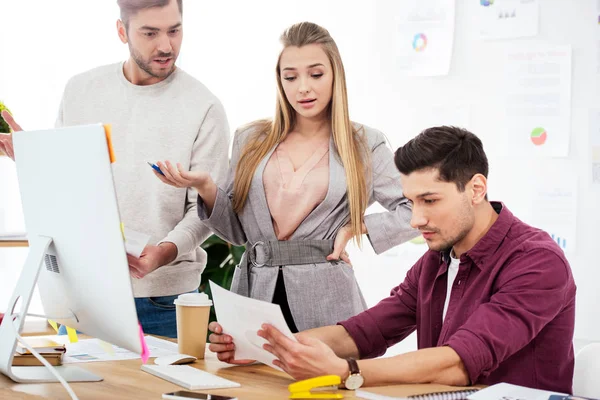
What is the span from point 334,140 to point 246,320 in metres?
0.73

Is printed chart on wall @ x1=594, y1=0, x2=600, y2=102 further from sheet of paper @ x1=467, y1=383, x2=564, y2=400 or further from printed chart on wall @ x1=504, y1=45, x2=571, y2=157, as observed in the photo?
sheet of paper @ x1=467, y1=383, x2=564, y2=400

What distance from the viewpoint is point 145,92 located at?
7.51 feet

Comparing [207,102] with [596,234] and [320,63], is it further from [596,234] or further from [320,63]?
[596,234]

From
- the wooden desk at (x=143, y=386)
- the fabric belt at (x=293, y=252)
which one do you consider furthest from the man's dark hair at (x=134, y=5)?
the wooden desk at (x=143, y=386)

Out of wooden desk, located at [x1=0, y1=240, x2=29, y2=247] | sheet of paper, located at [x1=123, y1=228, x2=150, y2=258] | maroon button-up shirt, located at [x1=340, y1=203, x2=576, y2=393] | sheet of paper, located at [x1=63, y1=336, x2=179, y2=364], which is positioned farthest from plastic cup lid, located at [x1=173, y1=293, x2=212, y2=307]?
wooden desk, located at [x1=0, y1=240, x2=29, y2=247]

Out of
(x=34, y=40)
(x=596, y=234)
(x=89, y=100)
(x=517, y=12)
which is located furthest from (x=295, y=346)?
(x=34, y=40)

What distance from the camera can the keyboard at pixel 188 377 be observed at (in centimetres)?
151

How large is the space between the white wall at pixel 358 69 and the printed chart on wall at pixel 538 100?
0.04m

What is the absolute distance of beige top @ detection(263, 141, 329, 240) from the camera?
2.12m

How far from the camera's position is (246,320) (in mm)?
1610

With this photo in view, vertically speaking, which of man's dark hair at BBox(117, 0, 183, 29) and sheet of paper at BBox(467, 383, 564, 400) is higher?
man's dark hair at BBox(117, 0, 183, 29)

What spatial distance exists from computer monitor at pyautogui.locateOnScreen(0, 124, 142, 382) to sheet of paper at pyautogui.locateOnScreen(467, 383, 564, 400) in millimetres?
628

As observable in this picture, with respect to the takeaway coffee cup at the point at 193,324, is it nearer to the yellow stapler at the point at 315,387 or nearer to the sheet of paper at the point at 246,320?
the sheet of paper at the point at 246,320

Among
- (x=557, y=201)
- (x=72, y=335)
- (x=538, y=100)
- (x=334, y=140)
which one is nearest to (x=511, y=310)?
(x=334, y=140)
